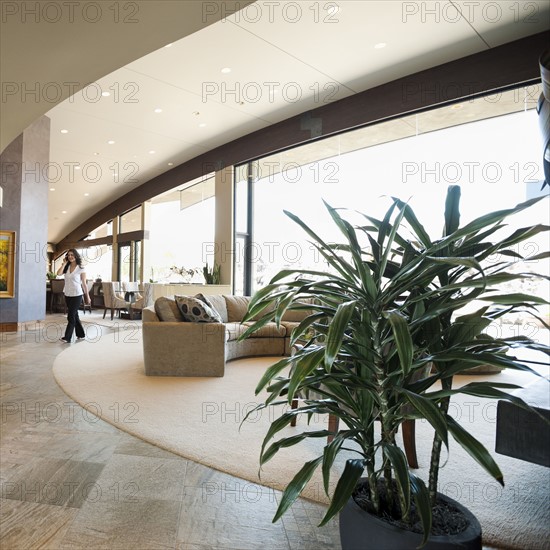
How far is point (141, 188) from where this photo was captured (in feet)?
42.1

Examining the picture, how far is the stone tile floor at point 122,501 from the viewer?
1.61m

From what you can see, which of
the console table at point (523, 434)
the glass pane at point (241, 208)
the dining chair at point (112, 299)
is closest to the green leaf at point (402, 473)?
the console table at point (523, 434)

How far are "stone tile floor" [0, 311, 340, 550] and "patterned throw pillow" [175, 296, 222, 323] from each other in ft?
5.56

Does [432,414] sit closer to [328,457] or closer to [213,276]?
[328,457]

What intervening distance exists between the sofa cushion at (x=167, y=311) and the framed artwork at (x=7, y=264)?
4.58 metres

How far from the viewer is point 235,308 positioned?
6102 mm

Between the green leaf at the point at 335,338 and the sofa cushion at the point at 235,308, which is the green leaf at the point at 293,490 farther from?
the sofa cushion at the point at 235,308

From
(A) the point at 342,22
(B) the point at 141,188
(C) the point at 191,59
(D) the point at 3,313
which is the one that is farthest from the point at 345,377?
(B) the point at 141,188

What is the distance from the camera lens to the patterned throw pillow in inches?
173

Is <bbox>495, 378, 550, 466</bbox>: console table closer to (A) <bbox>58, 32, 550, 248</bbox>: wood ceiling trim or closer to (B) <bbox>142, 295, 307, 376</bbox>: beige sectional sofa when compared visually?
(B) <bbox>142, 295, 307, 376</bbox>: beige sectional sofa

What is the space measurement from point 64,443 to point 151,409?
30.5 inches

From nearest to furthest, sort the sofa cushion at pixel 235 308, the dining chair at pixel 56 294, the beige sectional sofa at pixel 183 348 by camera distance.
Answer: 1. the beige sectional sofa at pixel 183 348
2. the sofa cushion at pixel 235 308
3. the dining chair at pixel 56 294

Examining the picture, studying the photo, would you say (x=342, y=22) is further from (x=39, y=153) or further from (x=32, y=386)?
(x=39, y=153)

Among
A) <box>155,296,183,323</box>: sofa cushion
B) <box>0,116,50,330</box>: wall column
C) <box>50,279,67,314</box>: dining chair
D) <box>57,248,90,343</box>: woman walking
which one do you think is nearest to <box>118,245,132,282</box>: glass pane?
<box>50,279,67,314</box>: dining chair
